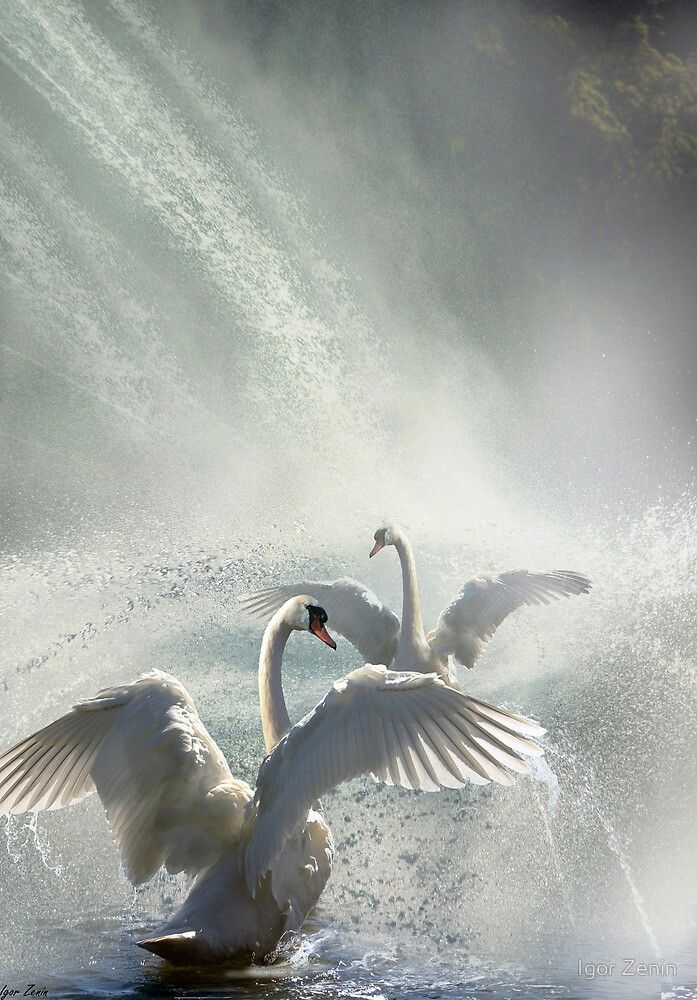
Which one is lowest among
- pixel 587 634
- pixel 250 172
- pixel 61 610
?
pixel 61 610

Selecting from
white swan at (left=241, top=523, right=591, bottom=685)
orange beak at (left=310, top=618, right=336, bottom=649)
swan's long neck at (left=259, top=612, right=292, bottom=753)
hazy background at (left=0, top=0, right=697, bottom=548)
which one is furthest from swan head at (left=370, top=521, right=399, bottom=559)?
hazy background at (left=0, top=0, right=697, bottom=548)

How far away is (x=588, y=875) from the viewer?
16.9 feet

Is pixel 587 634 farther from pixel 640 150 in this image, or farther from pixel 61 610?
pixel 640 150

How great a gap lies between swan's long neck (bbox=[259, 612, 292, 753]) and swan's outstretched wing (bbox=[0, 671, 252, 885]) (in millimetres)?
281

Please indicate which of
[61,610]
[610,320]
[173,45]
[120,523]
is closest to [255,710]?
[61,610]

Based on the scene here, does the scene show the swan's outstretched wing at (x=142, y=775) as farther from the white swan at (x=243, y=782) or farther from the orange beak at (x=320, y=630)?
the orange beak at (x=320, y=630)

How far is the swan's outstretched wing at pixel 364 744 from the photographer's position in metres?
3.71

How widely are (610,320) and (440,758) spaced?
13.5 meters

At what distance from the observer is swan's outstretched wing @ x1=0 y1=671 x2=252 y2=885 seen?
4.12m

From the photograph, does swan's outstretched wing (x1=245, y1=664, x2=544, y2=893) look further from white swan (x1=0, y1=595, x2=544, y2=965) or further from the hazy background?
the hazy background

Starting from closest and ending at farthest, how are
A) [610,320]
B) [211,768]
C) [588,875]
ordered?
[211,768] → [588,875] → [610,320]

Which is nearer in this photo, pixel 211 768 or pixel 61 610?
pixel 211 768

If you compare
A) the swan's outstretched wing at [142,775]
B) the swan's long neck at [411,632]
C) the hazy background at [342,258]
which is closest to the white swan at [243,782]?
the swan's outstretched wing at [142,775]

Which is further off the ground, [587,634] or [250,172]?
[250,172]
